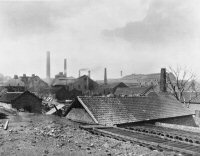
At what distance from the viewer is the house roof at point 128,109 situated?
58.7 ft

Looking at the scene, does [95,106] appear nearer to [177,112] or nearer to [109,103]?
[109,103]

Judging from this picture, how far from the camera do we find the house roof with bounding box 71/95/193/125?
17891 mm

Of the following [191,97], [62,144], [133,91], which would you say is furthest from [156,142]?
[133,91]

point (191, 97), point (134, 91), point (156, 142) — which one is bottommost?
point (156, 142)

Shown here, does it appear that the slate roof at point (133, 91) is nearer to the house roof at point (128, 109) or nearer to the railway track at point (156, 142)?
the house roof at point (128, 109)

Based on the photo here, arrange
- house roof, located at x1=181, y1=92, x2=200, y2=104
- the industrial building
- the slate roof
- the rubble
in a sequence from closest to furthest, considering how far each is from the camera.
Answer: the rubble → the industrial building → house roof, located at x1=181, y1=92, x2=200, y2=104 → the slate roof

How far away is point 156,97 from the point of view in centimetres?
2445

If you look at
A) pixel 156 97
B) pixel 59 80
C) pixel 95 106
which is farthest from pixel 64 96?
pixel 95 106

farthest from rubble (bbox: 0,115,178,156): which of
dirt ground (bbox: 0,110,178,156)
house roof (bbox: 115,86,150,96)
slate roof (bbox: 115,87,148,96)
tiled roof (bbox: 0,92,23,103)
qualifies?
slate roof (bbox: 115,87,148,96)

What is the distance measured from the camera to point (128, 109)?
19750 mm

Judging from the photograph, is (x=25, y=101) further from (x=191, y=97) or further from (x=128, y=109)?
(x=191, y=97)

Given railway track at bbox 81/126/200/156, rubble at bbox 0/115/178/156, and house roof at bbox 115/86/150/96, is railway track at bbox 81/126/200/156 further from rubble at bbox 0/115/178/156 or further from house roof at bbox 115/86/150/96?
house roof at bbox 115/86/150/96

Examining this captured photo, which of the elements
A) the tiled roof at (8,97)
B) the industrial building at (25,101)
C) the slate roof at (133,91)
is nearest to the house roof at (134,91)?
the slate roof at (133,91)

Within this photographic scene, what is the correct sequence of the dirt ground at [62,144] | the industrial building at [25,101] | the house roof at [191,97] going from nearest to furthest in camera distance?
the dirt ground at [62,144] < the industrial building at [25,101] < the house roof at [191,97]
